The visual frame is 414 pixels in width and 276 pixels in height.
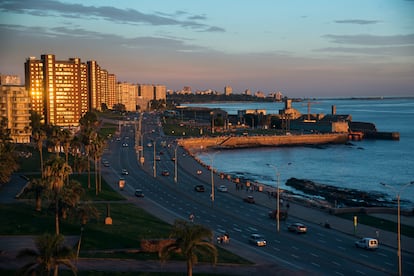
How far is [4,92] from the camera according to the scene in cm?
8806

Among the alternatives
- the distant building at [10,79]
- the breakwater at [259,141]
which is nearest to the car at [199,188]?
the breakwater at [259,141]

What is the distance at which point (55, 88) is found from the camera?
140500 millimetres

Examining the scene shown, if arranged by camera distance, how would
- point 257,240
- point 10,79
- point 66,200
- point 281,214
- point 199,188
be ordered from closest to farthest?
point 257,240
point 66,200
point 281,214
point 199,188
point 10,79

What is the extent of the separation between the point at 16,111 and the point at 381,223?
6772 centimetres

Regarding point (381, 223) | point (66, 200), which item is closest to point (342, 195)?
point (381, 223)

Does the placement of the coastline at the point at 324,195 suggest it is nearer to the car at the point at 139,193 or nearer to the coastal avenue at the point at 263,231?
the coastal avenue at the point at 263,231

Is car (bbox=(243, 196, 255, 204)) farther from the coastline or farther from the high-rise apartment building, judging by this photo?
the high-rise apartment building

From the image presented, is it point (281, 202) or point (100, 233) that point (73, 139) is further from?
point (100, 233)

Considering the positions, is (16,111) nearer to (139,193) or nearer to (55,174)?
(139,193)

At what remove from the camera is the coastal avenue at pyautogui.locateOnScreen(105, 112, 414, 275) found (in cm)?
2784

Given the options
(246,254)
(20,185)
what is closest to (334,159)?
(20,185)

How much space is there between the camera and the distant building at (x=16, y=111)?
8794 cm

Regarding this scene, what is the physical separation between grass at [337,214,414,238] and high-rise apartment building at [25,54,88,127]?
10668cm

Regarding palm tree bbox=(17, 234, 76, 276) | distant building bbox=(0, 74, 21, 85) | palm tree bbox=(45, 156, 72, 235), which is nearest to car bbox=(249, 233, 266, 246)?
palm tree bbox=(45, 156, 72, 235)
